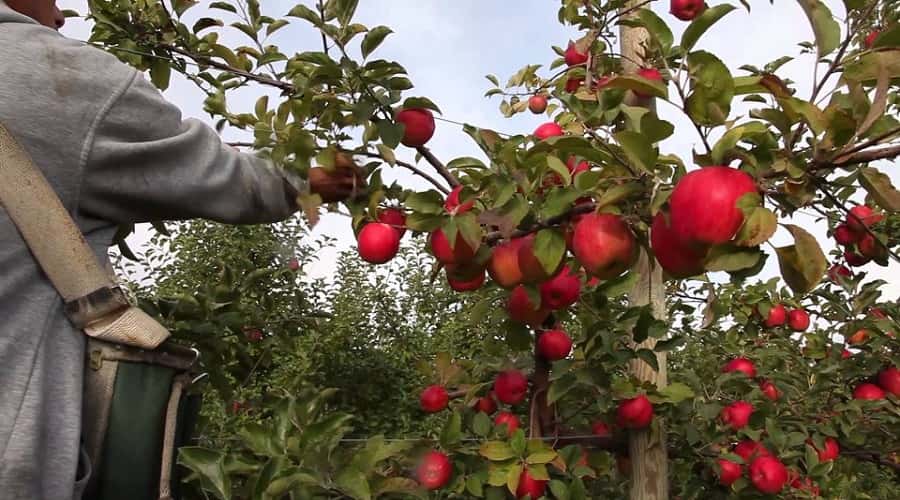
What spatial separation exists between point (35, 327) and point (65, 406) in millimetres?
99

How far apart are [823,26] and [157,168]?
844mm

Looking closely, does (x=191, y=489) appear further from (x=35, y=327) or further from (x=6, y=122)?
(x=6, y=122)

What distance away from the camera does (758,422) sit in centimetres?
198

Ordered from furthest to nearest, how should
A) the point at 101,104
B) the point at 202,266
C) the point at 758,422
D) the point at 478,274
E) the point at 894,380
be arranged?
the point at 202,266 → the point at 894,380 → the point at 758,422 → the point at 478,274 → the point at 101,104

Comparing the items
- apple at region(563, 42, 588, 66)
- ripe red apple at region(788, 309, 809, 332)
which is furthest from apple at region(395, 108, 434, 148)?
ripe red apple at region(788, 309, 809, 332)

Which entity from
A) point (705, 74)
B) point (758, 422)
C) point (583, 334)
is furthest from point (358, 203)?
point (758, 422)

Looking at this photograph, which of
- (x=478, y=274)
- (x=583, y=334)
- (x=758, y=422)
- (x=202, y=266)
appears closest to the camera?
(x=478, y=274)

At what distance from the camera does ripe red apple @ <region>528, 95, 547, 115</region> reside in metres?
2.29

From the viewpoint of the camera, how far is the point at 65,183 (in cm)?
91

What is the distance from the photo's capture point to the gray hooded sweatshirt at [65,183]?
0.84 m

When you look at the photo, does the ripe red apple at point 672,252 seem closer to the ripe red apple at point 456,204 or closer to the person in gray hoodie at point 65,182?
the ripe red apple at point 456,204

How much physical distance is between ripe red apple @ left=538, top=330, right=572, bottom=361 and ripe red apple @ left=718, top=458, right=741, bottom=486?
0.57m

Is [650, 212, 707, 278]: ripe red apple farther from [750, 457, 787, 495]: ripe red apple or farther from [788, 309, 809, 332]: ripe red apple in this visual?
[788, 309, 809, 332]: ripe red apple

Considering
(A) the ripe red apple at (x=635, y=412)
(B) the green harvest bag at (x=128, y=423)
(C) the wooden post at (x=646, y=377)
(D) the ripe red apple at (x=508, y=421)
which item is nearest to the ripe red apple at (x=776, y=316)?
(C) the wooden post at (x=646, y=377)
